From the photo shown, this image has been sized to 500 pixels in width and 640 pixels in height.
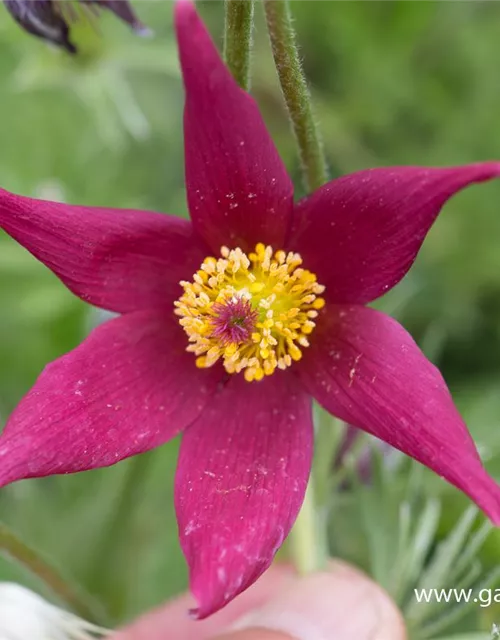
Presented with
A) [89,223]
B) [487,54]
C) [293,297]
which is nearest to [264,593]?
[293,297]

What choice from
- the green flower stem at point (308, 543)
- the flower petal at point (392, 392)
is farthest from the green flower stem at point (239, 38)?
the green flower stem at point (308, 543)

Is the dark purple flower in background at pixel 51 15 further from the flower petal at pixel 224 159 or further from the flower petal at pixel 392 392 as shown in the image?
the flower petal at pixel 392 392

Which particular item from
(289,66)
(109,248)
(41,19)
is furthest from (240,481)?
(41,19)

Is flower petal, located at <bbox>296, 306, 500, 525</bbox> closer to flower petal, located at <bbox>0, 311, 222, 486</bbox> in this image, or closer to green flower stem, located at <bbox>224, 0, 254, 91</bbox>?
flower petal, located at <bbox>0, 311, 222, 486</bbox>

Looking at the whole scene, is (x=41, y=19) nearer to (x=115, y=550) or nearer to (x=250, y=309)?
(x=250, y=309)

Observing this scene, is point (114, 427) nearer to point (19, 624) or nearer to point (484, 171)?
point (19, 624)
